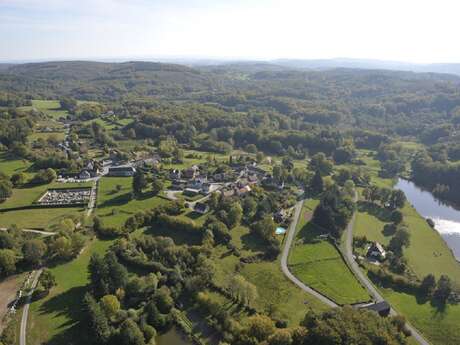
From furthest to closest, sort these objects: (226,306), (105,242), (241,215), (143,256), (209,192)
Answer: (209,192) < (241,215) < (105,242) < (143,256) < (226,306)

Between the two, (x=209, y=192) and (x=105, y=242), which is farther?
(x=209, y=192)

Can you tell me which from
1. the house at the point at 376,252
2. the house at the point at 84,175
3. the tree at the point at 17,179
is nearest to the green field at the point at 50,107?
the house at the point at 84,175

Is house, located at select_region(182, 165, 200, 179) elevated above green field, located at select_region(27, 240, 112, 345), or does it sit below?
above

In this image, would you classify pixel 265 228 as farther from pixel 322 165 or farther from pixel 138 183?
pixel 322 165

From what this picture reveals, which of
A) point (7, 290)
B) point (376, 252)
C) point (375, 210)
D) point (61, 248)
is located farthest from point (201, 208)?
point (375, 210)

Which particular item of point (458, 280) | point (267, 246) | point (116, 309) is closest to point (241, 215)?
point (267, 246)

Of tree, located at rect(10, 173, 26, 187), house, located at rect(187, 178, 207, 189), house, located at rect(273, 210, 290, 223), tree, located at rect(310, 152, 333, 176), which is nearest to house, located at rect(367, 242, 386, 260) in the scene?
house, located at rect(273, 210, 290, 223)

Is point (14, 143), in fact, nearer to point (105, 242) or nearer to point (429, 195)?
point (105, 242)

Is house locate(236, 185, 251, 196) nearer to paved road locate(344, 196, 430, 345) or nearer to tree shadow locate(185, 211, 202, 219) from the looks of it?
tree shadow locate(185, 211, 202, 219)
